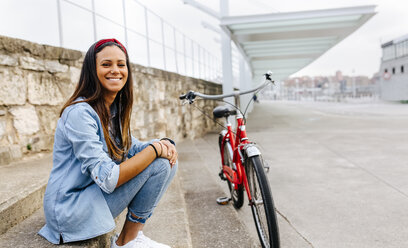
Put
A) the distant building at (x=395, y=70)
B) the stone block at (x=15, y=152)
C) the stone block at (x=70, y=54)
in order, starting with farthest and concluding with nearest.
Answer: the distant building at (x=395, y=70), the stone block at (x=70, y=54), the stone block at (x=15, y=152)

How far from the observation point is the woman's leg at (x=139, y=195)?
57.8 inches

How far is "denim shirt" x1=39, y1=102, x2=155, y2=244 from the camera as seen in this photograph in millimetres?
1322

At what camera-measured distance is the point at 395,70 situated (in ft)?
117

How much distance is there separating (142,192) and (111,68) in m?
0.60

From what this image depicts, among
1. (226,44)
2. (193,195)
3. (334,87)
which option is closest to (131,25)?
(193,195)

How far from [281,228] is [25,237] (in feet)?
5.90

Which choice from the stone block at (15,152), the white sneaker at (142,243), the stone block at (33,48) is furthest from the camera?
the stone block at (33,48)

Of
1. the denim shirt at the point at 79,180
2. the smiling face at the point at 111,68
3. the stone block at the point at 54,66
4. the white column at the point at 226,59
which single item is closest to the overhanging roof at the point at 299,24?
the white column at the point at 226,59

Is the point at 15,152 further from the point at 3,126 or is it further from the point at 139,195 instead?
the point at 139,195

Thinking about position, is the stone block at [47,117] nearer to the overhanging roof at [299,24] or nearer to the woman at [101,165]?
the woman at [101,165]

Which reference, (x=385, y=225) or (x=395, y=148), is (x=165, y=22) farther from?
(x=385, y=225)

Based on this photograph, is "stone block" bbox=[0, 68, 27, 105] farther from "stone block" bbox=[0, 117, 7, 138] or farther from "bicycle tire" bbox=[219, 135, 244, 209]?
"bicycle tire" bbox=[219, 135, 244, 209]

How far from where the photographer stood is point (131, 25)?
550 centimetres

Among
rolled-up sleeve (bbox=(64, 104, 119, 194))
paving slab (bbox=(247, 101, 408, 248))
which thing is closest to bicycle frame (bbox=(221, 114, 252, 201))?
paving slab (bbox=(247, 101, 408, 248))
